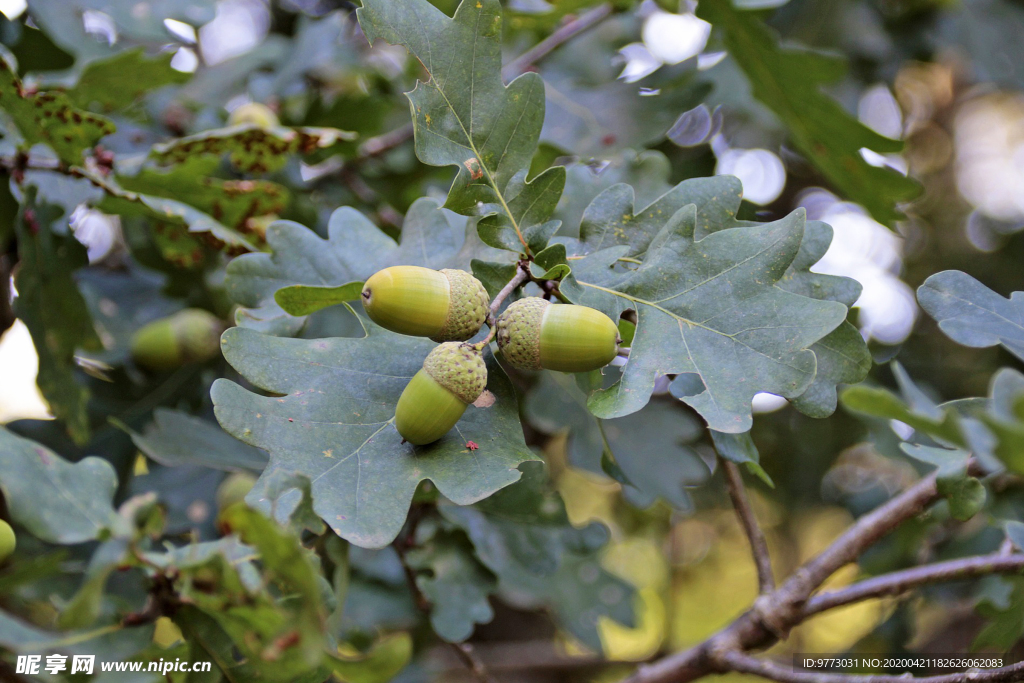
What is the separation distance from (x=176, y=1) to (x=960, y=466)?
184 centimetres

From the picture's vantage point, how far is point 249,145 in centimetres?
141

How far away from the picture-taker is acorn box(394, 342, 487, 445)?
0.79 metres

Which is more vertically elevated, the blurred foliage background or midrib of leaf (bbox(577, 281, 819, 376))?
midrib of leaf (bbox(577, 281, 819, 376))

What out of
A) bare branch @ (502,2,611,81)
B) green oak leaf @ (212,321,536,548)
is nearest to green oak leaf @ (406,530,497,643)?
green oak leaf @ (212,321,536,548)

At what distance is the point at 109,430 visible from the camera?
66.2 inches

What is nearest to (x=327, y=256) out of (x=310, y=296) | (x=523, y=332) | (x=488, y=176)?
(x=310, y=296)

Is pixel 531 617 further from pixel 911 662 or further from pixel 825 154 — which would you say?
pixel 825 154

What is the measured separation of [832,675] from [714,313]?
1.91ft

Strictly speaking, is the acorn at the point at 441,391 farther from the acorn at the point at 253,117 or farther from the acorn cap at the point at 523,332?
the acorn at the point at 253,117

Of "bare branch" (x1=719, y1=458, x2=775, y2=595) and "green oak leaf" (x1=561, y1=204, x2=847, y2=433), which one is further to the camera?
"bare branch" (x1=719, y1=458, x2=775, y2=595)

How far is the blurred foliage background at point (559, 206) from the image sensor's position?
1447 mm

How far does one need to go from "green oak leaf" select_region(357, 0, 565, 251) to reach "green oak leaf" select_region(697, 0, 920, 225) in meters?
0.85

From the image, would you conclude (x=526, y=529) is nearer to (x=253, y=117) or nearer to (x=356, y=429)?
(x=356, y=429)

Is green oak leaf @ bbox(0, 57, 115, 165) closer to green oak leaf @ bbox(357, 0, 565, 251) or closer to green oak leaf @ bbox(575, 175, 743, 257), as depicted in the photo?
green oak leaf @ bbox(357, 0, 565, 251)
